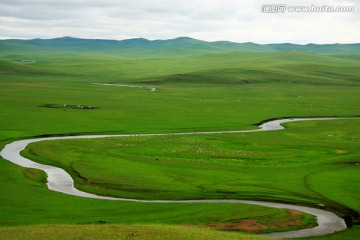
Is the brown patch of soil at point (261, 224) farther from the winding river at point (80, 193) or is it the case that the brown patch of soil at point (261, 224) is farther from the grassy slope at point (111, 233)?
the grassy slope at point (111, 233)

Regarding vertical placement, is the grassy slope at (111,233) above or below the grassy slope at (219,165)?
above

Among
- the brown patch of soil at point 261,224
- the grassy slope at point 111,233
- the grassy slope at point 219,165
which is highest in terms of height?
the grassy slope at point 111,233

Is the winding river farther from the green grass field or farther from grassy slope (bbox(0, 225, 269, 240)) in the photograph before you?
grassy slope (bbox(0, 225, 269, 240))

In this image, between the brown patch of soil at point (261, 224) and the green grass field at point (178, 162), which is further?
the green grass field at point (178, 162)

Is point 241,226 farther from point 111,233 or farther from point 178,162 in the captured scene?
point 178,162

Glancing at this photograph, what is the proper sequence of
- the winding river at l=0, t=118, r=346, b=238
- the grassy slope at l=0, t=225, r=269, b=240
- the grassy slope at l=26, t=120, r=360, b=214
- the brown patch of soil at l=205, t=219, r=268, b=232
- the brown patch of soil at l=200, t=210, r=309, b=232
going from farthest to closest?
1. the grassy slope at l=26, t=120, r=360, b=214
2. the winding river at l=0, t=118, r=346, b=238
3. the brown patch of soil at l=200, t=210, r=309, b=232
4. the brown patch of soil at l=205, t=219, r=268, b=232
5. the grassy slope at l=0, t=225, r=269, b=240

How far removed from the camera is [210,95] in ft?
546

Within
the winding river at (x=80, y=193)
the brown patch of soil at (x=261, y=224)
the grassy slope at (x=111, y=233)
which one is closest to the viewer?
the grassy slope at (x=111, y=233)

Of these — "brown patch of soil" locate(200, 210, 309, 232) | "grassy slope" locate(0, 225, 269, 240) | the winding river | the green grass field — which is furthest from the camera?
the green grass field

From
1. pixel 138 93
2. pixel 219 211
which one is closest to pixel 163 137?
pixel 219 211

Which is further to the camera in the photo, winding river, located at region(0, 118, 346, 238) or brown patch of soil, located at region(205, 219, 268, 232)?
winding river, located at region(0, 118, 346, 238)

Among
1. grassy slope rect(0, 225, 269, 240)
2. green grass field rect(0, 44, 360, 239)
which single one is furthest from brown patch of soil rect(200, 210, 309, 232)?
grassy slope rect(0, 225, 269, 240)

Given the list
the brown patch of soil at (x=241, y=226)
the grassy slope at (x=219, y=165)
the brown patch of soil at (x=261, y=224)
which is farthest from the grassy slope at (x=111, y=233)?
the grassy slope at (x=219, y=165)

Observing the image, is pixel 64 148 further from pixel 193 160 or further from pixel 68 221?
pixel 68 221
